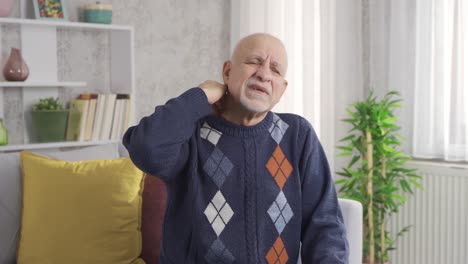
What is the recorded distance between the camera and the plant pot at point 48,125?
321 cm

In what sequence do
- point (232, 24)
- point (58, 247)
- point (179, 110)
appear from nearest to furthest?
point (179, 110) → point (58, 247) → point (232, 24)

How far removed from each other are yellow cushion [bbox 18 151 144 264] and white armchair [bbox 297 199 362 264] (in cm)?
72

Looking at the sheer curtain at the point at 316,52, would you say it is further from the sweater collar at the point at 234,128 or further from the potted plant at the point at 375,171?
the sweater collar at the point at 234,128

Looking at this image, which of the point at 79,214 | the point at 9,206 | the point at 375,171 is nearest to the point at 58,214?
the point at 79,214

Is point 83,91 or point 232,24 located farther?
point 232,24

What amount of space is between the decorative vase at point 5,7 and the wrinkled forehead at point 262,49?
187 cm

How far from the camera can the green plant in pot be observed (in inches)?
126

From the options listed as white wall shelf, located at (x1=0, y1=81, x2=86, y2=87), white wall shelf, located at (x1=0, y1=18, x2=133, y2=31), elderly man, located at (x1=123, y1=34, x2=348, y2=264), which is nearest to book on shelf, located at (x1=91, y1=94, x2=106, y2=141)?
white wall shelf, located at (x1=0, y1=81, x2=86, y2=87)

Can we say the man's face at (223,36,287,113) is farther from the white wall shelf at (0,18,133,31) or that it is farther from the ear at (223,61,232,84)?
the white wall shelf at (0,18,133,31)

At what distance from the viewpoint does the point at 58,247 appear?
2.28m

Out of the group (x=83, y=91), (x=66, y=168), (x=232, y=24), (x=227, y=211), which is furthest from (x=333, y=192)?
(x=232, y=24)

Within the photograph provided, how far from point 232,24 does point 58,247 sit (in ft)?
6.89

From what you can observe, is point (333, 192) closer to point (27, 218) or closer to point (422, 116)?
point (27, 218)

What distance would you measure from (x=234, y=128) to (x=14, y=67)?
190 cm
